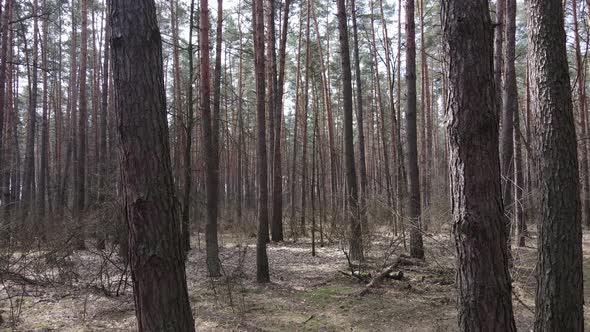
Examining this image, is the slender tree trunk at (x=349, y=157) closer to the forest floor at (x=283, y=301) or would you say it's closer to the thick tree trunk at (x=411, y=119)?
the forest floor at (x=283, y=301)

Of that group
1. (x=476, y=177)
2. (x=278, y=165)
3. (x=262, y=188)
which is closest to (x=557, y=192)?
(x=476, y=177)

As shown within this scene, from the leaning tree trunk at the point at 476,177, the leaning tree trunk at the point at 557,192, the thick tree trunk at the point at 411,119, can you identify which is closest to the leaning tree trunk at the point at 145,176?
the leaning tree trunk at the point at 476,177

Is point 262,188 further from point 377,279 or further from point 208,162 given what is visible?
point 377,279

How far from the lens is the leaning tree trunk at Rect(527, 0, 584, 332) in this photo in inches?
138

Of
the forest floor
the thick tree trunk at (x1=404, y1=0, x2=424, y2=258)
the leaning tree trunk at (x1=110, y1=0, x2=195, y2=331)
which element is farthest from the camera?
the thick tree trunk at (x1=404, y1=0, x2=424, y2=258)

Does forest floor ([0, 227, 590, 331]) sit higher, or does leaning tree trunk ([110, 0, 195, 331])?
leaning tree trunk ([110, 0, 195, 331])

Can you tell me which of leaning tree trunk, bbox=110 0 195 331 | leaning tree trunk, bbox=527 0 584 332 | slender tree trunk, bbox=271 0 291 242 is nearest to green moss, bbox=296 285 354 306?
leaning tree trunk, bbox=527 0 584 332

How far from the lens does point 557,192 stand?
139 inches

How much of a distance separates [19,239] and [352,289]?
5.54m

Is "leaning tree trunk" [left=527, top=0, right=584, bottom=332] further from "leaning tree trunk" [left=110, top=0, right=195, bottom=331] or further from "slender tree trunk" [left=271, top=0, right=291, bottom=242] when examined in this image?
"slender tree trunk" [left=271, top=0, right=291, bottom=242]

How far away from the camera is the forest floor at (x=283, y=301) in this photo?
5.25 m

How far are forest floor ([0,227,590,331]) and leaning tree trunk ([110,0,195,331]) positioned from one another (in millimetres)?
2546

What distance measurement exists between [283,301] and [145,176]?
13.4 feet

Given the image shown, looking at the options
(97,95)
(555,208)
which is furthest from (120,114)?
(97,95)
